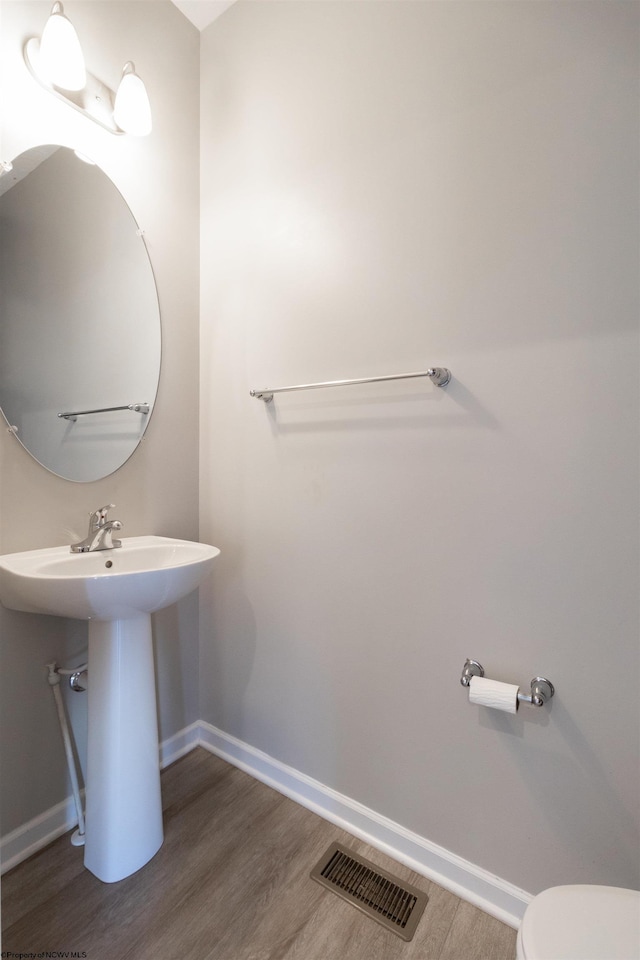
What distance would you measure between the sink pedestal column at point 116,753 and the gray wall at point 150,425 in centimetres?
20

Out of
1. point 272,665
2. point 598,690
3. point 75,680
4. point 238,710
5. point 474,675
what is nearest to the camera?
point 598,690

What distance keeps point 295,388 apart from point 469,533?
660 millimetres

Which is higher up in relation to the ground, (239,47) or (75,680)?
(239,47)

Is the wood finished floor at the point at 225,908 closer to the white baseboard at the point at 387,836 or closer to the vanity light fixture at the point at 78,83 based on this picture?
the white baseboard at the point at 387,836

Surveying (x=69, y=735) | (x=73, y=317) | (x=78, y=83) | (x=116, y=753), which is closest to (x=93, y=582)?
(x=116, y=753)

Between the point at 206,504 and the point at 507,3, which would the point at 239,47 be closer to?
the point at 507,3

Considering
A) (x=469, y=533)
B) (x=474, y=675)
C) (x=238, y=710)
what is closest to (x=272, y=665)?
(x=238, y=710)

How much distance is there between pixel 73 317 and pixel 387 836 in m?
1.81

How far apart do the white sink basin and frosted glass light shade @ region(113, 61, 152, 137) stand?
132cm

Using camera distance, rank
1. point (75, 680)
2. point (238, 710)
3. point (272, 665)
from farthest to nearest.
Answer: point (238, 710), point (272, 665), point (75, 680)

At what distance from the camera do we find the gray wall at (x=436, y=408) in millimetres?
999

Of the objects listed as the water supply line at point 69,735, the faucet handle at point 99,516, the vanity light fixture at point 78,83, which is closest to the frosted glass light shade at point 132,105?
the vanity light fixture at point 78,83

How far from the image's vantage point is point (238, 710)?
1.71m

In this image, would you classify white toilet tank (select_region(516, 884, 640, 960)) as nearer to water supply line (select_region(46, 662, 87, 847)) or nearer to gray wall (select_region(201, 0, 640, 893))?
gray wall (select_region(201, 0, 640, 893))
